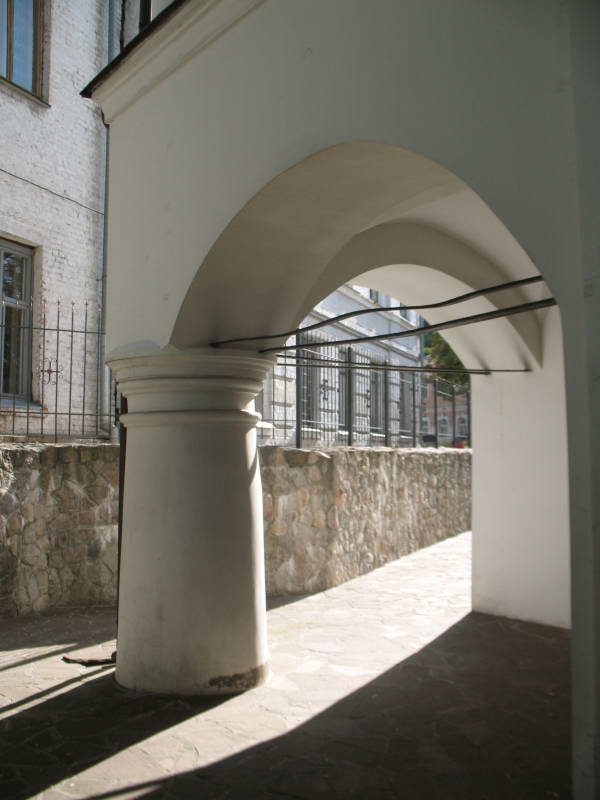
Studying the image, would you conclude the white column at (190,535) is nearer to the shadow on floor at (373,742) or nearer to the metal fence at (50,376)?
the shadow on floor at (373,742)

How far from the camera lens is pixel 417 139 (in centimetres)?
288

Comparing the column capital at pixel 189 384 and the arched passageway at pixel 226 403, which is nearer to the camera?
the arched passageway at pixel 226 403

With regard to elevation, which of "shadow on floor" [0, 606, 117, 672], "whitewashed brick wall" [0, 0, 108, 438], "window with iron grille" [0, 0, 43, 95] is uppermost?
"window with iron grille" [0, 0, 43, 95]

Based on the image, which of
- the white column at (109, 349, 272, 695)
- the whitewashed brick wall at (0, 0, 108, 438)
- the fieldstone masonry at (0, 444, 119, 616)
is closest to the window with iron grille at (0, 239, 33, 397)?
the whitewashed brick wall at (0, 0, 108, 438)

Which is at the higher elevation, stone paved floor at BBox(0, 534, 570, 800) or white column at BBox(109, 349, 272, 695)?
white column at BBox(109, 349, 272, 695)

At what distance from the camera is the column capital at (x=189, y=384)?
441cm

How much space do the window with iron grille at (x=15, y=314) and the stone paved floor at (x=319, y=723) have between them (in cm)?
337

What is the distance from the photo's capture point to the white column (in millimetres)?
4324

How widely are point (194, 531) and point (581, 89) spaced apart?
10.1ft

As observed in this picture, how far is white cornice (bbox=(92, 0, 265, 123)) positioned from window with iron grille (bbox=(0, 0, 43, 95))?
491 centimetres

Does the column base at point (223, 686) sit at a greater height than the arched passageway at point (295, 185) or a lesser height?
lesser

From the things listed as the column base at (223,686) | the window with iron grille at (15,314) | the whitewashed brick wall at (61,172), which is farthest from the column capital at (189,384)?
the whitewashed brick wall at (61,172)

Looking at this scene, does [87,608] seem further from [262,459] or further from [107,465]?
[262,459]

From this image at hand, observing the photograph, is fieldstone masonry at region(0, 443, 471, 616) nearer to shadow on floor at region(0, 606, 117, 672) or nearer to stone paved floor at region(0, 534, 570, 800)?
shadow on floor at region(0, 606, 117, 672)
